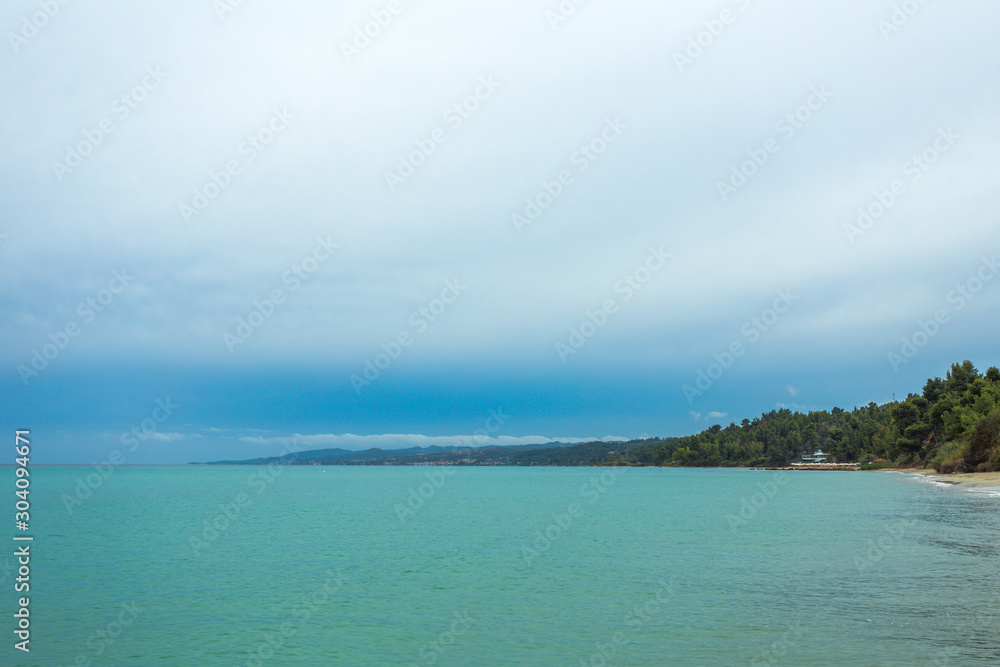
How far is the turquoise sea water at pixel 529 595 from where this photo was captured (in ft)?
52.7

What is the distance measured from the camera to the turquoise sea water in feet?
52.7

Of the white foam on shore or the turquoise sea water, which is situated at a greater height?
the white foam on shore

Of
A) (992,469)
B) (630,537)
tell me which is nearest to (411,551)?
(630,537)

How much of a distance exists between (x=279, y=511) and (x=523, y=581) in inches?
1816

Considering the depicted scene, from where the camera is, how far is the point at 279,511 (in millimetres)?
64750

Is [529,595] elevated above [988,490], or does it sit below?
below

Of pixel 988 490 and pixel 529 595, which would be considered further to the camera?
pixel 988 490

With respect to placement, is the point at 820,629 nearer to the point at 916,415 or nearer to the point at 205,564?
the point at 205,564

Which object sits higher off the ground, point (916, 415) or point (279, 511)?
point (916, 415)

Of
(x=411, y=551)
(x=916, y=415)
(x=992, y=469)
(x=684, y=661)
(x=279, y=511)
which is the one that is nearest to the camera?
(x=684, y=661)

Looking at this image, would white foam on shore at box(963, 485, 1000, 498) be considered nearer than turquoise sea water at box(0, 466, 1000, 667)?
No

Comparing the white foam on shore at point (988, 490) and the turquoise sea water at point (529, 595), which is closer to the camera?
the turquoise sea water at point (529, 595)

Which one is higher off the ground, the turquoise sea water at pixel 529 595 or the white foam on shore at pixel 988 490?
the white foam on shore at pixel 988 490

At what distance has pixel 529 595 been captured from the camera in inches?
891
